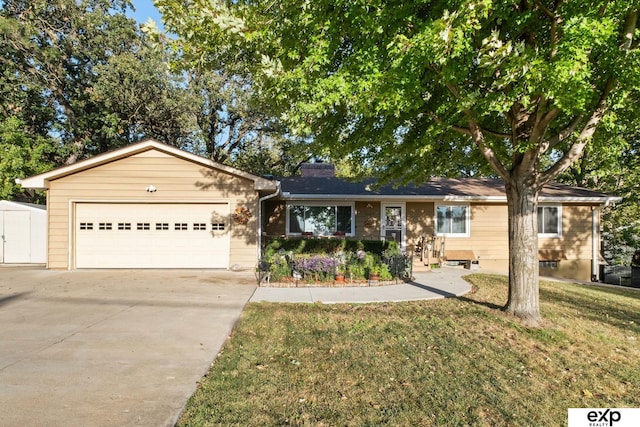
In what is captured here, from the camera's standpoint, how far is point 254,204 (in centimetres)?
1099

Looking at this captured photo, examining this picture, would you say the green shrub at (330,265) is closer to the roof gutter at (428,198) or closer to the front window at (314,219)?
the roof gutter at (428,198)

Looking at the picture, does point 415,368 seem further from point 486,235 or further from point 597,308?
point 486,235

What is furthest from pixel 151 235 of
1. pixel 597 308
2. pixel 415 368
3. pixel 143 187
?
pixel 597 308

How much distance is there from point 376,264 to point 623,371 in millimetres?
5798

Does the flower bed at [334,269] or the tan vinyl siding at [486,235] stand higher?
the tan vinyl siding at [486,235]

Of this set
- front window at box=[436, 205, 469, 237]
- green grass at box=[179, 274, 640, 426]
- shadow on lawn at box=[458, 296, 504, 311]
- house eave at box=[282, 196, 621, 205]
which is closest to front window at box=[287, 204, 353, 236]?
house eave at box=[282, 196, 621, 205]

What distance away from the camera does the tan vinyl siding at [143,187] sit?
1075cm

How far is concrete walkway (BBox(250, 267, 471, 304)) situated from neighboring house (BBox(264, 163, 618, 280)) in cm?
399

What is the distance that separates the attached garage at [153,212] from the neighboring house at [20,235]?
10.9 feet

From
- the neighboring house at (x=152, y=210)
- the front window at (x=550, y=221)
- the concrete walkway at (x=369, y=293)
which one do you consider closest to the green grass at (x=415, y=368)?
the concrete walkway at (x=369, y=293)

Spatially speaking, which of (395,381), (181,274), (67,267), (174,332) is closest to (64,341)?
→ (174,332)

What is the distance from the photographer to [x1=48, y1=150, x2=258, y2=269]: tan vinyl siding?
10.8 m

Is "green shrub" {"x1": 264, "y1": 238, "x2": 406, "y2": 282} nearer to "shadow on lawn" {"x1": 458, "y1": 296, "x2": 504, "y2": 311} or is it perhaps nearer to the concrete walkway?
the concrete walkway

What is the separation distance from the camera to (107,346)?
4.52 metres
